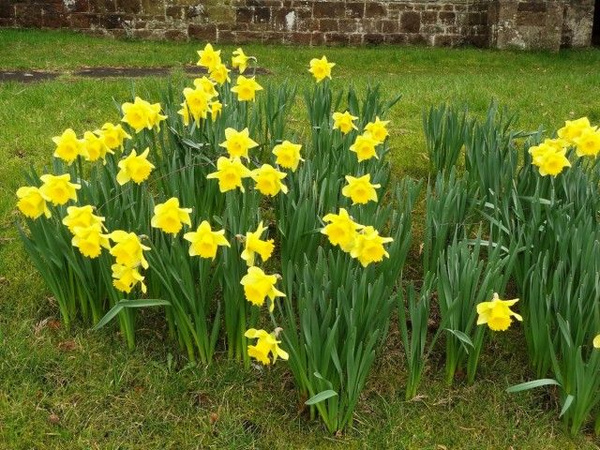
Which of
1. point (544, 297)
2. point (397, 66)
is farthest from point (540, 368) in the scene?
point (397, 66)

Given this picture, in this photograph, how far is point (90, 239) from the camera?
2162mm

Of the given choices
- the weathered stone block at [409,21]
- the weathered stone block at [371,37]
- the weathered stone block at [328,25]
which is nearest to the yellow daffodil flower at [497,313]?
the weathered stone block at [328,25]

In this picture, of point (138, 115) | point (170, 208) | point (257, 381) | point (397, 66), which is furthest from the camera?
point (397, 66)

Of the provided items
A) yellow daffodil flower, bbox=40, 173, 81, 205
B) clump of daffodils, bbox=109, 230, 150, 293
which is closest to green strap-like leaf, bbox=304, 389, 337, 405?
clump of daffodils, bbox=109, 230, 150, 293

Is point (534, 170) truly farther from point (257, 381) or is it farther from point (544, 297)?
point (257, 381)

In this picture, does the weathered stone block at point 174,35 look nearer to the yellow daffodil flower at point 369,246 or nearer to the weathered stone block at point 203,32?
the weathered stone block at point 203,32

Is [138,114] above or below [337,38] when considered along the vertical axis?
below

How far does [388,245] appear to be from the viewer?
2625 mm

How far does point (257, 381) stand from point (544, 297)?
0.98 m

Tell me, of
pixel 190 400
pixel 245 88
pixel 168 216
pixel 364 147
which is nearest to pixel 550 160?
pixel 364 147

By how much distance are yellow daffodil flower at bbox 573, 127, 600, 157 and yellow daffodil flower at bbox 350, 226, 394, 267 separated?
1.14 metres

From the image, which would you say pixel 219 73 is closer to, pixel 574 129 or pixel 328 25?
pixel 574 129

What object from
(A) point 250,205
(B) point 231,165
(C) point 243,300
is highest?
(B) point 231,165

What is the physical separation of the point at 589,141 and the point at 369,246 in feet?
3.94
